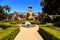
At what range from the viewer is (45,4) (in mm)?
47094

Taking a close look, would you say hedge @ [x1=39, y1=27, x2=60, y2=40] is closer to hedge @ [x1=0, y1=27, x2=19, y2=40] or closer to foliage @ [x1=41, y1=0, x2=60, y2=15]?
hedge @ [x1=0, y1=27, x2=19, y2=40]

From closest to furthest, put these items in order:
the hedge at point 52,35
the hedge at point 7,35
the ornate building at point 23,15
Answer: the hedge at point 52,35 → the hedge at point 7,35 → the ornate building at point 23,15

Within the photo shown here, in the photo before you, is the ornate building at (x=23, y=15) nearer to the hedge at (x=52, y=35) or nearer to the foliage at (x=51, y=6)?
the foliage at (x=51, y=6)

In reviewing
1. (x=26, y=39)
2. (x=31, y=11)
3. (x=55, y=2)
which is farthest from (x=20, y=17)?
(x=26, y=39)

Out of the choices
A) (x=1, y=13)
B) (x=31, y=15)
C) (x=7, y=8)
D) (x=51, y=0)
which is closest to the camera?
(x=51, y=0)

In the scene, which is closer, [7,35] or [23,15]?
[7,35]

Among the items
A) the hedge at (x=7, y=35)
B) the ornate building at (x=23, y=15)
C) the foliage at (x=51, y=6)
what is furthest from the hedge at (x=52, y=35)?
the ornate building at (x=23, y=15)

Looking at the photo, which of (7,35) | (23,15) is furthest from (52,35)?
(23,15)

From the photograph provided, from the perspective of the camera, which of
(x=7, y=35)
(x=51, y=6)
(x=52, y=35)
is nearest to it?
(x=52, y=35)

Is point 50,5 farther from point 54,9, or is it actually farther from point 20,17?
point 20,17

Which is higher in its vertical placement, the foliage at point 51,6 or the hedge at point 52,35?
the foliage at point 51,6

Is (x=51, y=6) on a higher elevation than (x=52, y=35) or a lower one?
higher

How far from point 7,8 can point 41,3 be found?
37.8 metres

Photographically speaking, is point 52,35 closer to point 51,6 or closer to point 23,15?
point 51,6
